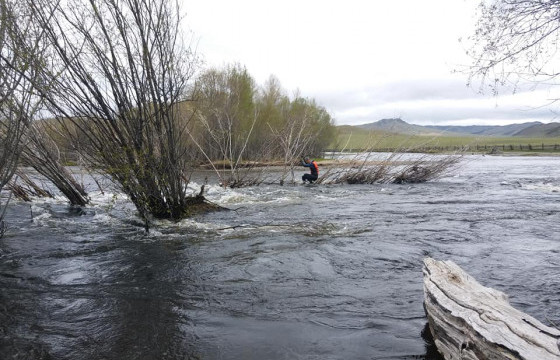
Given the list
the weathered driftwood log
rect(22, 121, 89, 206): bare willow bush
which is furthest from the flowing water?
rect(22, 121, 89, 206): bare willow bush


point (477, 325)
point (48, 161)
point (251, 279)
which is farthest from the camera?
point (48, 161)

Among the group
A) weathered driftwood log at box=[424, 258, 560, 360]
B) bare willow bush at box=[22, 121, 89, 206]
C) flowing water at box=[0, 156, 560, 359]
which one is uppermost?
bare willow bush at box=[22, 121, 89, 206]

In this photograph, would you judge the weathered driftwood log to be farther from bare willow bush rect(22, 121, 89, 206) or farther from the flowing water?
bare willow bush rect(22, 121, 89, 206)

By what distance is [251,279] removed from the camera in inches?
264

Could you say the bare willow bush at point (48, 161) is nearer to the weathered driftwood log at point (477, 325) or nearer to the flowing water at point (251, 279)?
the flowing water at point (251, 279)

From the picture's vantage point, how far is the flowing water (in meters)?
4.53

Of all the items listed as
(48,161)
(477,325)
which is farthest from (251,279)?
(48,161)

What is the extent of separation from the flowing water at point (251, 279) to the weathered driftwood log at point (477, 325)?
58 centimetres

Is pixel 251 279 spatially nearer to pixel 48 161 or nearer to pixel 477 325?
pixel 477 325

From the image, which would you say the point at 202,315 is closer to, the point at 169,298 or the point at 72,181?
the point at 169,298

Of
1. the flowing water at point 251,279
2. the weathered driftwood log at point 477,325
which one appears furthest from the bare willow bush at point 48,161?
the weathered driftwood log at point 477,325

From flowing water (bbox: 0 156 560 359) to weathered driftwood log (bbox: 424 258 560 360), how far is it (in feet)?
1.92

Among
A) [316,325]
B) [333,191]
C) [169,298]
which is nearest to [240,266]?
[169,298]

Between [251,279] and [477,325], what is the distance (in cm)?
402
